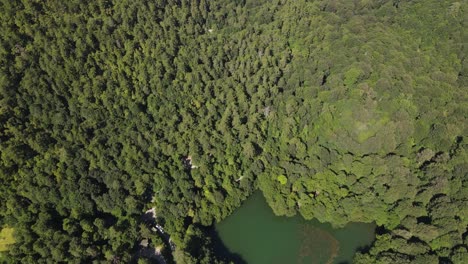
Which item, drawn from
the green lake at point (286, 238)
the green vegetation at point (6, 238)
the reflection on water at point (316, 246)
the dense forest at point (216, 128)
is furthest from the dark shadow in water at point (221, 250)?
the green vegetation at point (6, 238)

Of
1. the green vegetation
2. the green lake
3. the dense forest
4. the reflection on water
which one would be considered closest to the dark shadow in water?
the green lake

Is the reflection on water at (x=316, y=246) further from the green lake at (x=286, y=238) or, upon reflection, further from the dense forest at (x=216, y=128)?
the dense forest at (x=216, y=128)

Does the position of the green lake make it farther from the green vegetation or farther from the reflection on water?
the green vegetation

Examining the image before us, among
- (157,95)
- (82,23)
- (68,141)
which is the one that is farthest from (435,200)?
(82,23)

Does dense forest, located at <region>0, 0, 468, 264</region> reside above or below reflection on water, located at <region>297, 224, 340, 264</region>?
above

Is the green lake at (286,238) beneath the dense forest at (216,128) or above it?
beneath

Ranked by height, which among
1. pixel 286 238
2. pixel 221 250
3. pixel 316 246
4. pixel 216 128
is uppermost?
pixel 216 128

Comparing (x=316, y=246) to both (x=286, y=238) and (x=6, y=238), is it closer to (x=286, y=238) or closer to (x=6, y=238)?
(x=286, y=238)

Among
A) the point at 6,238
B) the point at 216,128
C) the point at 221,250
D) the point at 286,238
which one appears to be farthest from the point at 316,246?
the point at 6,238
